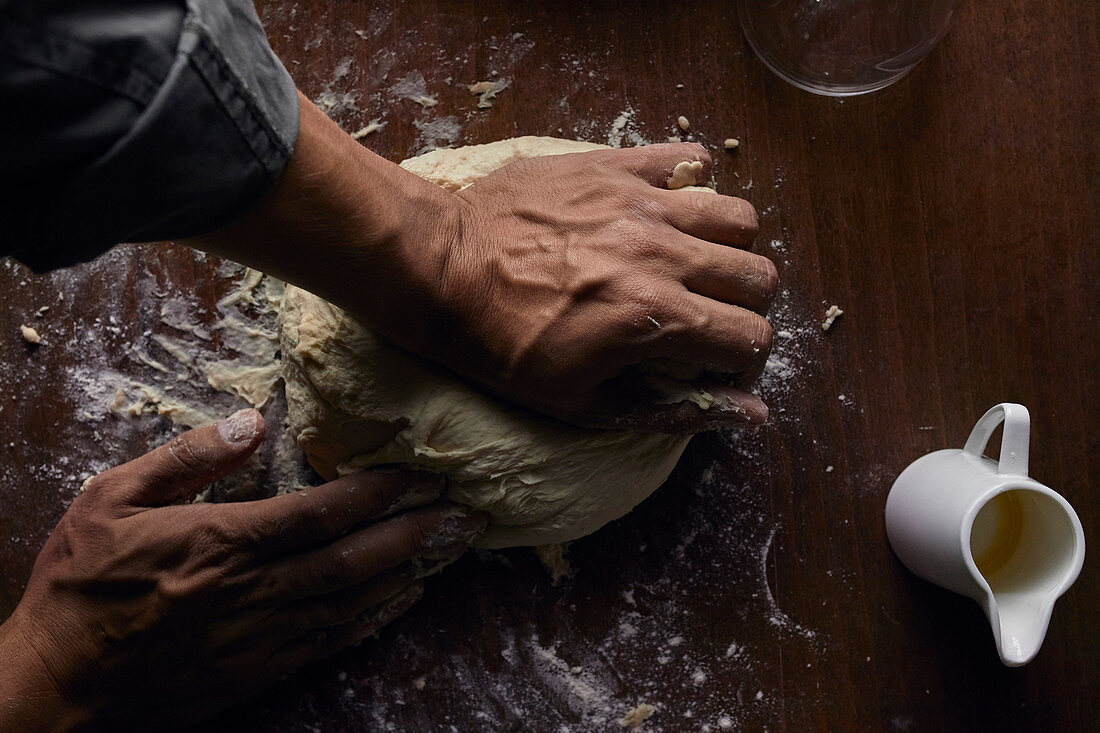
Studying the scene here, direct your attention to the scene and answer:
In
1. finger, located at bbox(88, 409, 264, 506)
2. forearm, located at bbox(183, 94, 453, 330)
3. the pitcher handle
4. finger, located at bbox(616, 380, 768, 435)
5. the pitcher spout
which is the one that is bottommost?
the pitcher spout

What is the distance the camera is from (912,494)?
1120mm

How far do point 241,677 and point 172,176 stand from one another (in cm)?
88

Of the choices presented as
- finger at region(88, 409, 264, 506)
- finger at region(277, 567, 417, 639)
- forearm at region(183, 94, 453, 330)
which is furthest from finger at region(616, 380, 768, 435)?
finger at region(88, 409, 264, 506)

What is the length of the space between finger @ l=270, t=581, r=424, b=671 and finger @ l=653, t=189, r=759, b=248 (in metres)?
0.74

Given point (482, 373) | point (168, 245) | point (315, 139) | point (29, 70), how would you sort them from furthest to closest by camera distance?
1. point (168, 245)
2. point (482, 373)
3. point (315, 139)
4. point (29, 70)

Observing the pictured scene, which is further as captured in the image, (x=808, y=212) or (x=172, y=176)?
(x=808, y=212)

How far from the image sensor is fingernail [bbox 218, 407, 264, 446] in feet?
3.58

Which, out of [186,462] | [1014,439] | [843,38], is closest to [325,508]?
[186,462]

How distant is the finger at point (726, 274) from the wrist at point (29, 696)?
1144 millimetres

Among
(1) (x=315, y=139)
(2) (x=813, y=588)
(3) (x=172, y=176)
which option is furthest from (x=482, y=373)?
(2) (x=813, y=588)

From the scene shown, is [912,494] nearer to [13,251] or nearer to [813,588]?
[813,588]

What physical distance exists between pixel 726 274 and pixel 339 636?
86 cm

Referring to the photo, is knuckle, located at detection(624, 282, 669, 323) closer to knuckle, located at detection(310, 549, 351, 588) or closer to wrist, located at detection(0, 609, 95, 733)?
knuckle, located at detection(310, 549, 351, 588)

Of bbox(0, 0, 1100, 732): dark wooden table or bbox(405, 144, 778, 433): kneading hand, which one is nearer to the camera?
bbox(405, 144, 778, 433): kneading hand
